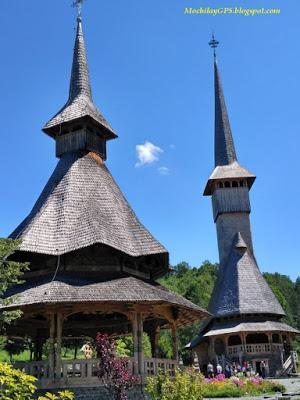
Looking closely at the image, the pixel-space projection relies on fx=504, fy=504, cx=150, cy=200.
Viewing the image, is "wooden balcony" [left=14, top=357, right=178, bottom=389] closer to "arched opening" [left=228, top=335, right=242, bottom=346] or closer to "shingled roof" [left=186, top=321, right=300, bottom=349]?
"shingled roof" [left=186, top=321, right=300, bottom=349]

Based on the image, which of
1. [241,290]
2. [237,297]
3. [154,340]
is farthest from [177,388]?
[241,290]

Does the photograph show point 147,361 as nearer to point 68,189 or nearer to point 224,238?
point 68,189

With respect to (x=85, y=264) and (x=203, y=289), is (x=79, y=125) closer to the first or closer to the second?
(x=85, y=264)

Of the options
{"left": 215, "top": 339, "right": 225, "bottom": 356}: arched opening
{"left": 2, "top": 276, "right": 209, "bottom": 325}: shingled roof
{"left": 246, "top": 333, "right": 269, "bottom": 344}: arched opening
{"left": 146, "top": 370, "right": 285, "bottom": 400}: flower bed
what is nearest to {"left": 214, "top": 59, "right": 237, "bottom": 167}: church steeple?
{"left": 246, "top": 333, "right": 269, "bottom": 344}: arched opening

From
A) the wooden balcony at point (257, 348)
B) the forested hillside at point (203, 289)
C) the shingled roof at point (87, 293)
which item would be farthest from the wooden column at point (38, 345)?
the forested hillside at point (203, 289)

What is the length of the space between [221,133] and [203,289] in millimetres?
28828

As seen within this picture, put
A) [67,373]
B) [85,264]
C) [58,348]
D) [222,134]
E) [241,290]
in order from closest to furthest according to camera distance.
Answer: [58,348] < [67,373] < [85,264] < [241,290] < [222,134]

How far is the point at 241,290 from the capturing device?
32.4 m

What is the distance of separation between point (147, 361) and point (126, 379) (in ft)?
14.3

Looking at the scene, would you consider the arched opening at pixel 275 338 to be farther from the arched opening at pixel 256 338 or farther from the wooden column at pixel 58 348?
the wooden column at pixel 58 348

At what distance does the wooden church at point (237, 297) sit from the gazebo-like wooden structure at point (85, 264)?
472 inches

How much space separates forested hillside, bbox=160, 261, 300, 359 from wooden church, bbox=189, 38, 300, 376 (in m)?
18.1

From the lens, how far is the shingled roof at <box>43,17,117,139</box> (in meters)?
21.2

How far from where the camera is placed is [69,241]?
1627 centimetres
